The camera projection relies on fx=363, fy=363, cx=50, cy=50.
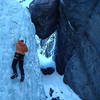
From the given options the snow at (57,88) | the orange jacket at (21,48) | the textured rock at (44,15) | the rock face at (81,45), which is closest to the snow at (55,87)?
the snow at (57,88)

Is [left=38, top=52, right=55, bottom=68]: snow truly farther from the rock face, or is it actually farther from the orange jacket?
the orange jacket

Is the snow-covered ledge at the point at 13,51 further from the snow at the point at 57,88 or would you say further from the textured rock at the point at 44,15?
the snow at the point at 57,88

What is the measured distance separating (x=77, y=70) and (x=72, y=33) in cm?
139

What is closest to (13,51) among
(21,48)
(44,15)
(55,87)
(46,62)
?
(21,48)

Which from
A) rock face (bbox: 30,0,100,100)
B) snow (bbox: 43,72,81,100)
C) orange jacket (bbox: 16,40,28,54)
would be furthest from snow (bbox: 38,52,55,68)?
orange jacket (bbox: 16,40,28,54)

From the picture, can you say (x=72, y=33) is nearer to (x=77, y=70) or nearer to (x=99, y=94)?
(x=77, y=70)

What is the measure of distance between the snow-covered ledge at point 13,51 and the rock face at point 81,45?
1271mm

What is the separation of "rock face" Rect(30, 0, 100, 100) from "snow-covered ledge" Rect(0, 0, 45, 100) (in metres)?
1.27

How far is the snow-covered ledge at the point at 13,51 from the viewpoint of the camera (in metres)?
11.4

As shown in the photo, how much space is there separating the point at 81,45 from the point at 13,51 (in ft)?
8.11

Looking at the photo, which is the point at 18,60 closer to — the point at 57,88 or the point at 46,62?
the point at 57,88

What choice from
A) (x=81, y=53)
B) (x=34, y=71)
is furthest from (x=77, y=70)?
(x=34, y=71)

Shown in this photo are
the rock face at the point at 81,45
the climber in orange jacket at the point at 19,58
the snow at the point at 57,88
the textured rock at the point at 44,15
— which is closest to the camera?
the climber in orange jacket at the point at 19,58

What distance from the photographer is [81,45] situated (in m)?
13.0
